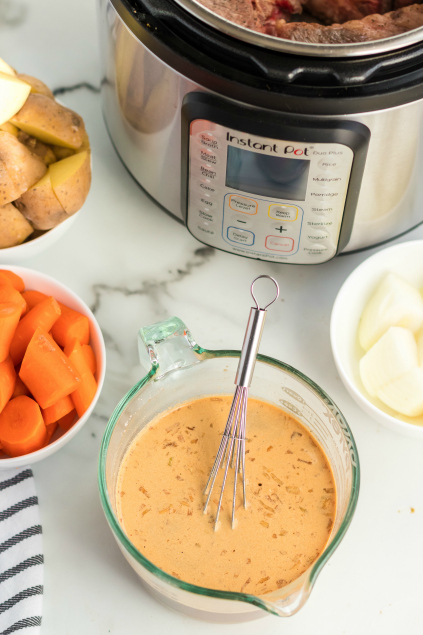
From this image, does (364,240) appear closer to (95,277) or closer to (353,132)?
(353,132)

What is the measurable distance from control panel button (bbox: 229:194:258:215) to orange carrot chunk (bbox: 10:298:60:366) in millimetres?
267

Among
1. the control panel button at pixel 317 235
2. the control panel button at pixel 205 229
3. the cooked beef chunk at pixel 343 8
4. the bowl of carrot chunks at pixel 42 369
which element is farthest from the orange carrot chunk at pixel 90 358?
the cooked beef chunk at pixel 343 8

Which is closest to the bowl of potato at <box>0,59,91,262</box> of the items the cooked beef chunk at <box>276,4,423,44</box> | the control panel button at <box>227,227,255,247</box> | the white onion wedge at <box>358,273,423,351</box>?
the control panel button at <box>227,227,255,247</box>

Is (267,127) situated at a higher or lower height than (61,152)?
higher

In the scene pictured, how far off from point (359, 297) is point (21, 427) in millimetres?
503

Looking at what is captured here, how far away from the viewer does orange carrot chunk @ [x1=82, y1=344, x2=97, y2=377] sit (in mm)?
896

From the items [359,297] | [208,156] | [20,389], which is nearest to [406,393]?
[359,297]

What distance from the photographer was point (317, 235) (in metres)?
0.90

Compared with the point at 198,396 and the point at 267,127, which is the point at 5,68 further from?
the point at 198,396

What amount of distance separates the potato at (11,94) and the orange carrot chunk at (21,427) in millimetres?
373

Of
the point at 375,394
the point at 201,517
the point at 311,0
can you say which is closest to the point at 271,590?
the point at 201,517

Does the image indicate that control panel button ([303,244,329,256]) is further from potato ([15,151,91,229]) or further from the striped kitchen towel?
the striped kitchen towel

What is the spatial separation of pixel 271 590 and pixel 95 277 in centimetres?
53

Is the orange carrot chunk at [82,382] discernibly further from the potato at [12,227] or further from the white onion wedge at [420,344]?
the white onion wedge at [420,344]
